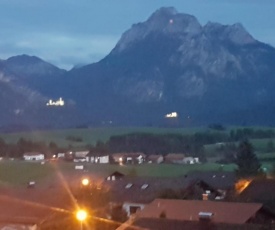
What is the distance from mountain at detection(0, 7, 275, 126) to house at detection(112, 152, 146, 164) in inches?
701

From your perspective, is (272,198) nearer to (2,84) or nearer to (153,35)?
(2,84)

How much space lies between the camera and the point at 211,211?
27.4m

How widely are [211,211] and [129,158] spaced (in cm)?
4430

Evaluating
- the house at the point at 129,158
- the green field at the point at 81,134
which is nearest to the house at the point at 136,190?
the house at the point at 129,158

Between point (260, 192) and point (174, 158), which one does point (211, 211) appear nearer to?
point (260, 192)

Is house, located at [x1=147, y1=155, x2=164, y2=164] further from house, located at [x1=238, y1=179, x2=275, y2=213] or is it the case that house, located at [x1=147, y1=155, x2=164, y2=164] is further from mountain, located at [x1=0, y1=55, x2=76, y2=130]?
house, located at [x1=238, y1=179, x2=275, y2=213]

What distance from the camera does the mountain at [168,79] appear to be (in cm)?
10869

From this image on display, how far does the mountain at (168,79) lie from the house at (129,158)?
17801 millimetres

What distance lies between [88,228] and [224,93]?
9577 cm

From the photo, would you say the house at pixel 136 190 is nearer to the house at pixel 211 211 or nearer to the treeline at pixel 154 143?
the house at pixel 211 211

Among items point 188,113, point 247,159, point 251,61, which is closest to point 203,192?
point 247,159

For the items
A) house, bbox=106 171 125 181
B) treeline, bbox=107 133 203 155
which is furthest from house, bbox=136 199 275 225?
treeline, bbox=107 133 203 155

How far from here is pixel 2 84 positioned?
91125 mm

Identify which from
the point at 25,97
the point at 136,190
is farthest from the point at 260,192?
the point at 25,97
